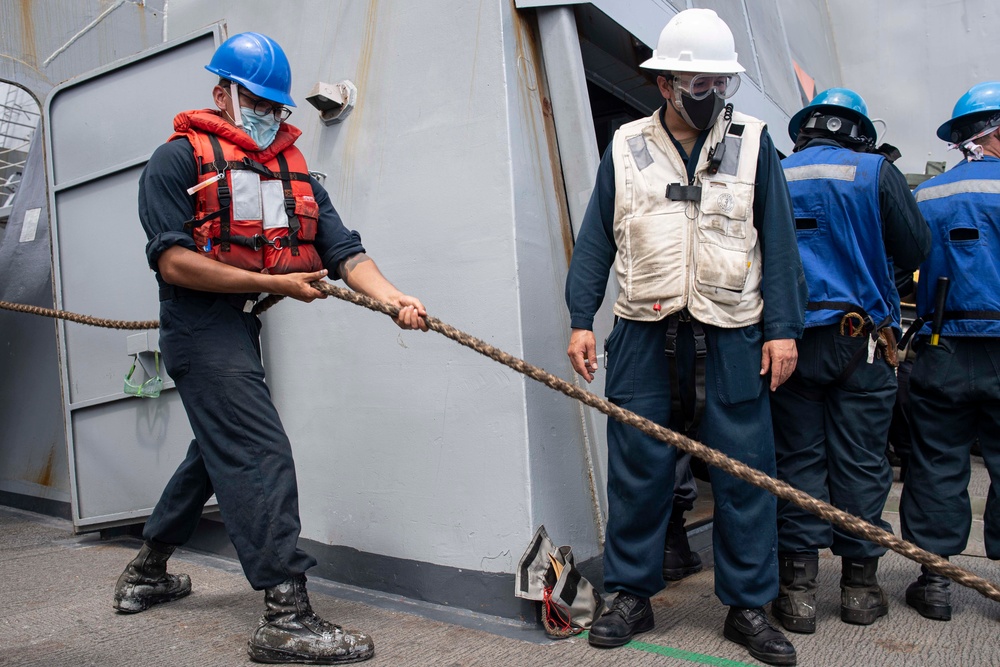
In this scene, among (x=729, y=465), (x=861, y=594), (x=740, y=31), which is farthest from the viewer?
(x=740, y=31)

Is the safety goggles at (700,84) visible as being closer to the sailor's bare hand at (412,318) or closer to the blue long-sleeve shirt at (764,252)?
the blue long-sleeve shirt at (764,252)

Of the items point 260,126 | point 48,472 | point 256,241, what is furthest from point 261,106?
point 48,472

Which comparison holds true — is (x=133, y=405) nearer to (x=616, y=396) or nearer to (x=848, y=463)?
(x=616, y=396)

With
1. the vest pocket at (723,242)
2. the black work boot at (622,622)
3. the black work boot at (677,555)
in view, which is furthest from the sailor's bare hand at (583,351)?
the black work boot at (677,555)

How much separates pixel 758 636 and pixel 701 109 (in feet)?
5.47

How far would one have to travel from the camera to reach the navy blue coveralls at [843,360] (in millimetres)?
2889

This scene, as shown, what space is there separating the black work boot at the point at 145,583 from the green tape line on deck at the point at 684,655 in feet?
5.65

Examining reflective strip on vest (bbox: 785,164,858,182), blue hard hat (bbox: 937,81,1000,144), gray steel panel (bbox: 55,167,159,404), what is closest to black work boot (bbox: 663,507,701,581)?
reflective strip on vest (bbox: 785,164,858,182)

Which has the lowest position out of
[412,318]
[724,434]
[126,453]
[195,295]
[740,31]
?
[126,453]

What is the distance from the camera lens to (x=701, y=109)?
260 cm

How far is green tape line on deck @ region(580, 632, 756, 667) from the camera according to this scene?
2.43 m

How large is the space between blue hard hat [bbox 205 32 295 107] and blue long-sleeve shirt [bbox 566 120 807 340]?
1.13 meters

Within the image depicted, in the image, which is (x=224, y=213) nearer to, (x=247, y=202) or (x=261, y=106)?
(x=247, y=202)

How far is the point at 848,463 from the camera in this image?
9.52 feet
